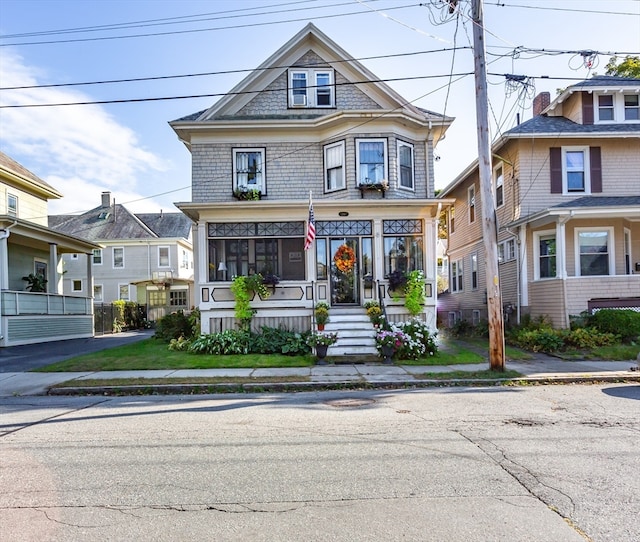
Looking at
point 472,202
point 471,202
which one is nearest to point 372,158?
point 472,202

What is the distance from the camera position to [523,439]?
579cm

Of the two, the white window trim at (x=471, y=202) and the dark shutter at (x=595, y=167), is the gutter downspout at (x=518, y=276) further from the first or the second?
the white window trim at (x=471, y=202)

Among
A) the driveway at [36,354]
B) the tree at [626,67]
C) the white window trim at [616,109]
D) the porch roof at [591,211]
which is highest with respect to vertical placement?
the tree at [626,67]

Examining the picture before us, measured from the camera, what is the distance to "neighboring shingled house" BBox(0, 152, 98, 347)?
18.0 metres

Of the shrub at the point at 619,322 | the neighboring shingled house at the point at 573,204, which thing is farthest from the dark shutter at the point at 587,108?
the shrub at the point at 619,322

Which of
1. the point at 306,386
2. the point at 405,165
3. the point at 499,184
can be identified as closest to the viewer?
the point at 306,386

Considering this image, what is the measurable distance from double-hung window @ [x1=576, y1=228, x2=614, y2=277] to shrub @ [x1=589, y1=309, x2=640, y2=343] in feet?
7.86

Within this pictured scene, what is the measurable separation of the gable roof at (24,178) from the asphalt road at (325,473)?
1835 cm

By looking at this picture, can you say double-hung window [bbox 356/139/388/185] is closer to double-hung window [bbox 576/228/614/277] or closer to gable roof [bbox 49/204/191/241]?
double-hung window [bbox 576/228/614/277]

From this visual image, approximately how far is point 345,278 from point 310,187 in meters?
3.54

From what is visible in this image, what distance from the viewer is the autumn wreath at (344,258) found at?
1562 centimetres

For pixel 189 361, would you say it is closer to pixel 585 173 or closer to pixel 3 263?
pixel 3 263

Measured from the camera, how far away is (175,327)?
59.8 feet

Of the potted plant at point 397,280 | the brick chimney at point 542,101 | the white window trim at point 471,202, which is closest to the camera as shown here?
the potted plant at point 397,280
